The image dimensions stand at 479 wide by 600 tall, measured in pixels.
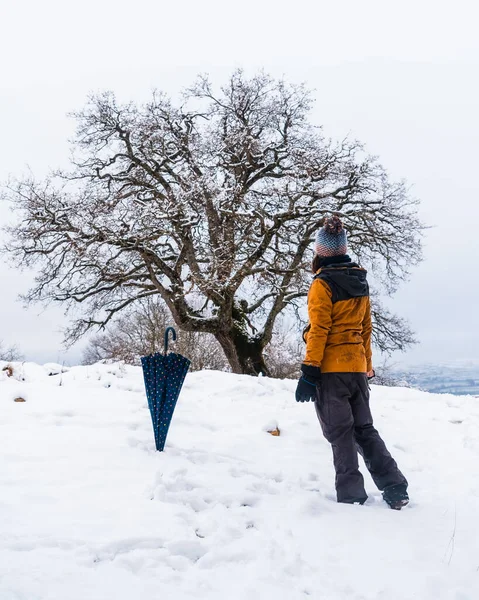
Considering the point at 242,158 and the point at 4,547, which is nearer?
the point at 4,547

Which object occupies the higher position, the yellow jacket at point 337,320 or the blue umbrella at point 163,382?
the yellow jacket at point 337,320

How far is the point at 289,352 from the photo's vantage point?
26766 mm

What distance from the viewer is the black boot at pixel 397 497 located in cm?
336

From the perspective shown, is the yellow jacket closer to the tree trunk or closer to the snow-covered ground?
the snow-covered ground

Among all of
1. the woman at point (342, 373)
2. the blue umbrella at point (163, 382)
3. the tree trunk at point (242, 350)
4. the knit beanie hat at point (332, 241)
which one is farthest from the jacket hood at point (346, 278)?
the tree trunk at point (242, 350)

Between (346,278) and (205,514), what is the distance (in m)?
2.07

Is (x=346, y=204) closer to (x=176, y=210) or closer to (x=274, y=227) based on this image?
(x=274, y=227)

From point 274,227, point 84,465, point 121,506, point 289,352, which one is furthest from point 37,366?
point 289,352

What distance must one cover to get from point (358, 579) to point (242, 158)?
494 inches

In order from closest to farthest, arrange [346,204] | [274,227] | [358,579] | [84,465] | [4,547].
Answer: [4,547]
[358,579]
[84,465]
[274,227]
[346,204]

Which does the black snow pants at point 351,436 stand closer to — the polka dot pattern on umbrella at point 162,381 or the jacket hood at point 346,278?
the jacket hood at point 346,278

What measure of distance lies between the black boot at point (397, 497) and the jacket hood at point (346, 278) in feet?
4.88

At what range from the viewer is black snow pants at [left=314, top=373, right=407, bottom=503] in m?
3.42

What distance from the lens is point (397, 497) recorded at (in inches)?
132
